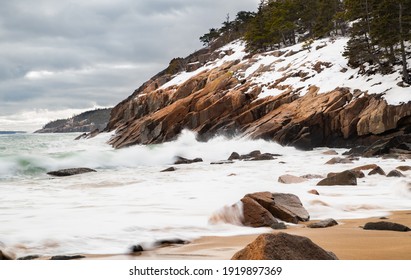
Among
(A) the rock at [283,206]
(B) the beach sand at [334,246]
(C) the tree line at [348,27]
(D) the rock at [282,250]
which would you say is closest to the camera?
(D) the rock at [282,250]

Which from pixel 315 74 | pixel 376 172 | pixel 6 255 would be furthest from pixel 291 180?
pixel 315 74

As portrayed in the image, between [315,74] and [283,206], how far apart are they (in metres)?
24.3

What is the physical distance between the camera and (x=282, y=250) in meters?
3.02

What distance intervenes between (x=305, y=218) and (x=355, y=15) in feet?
85.7

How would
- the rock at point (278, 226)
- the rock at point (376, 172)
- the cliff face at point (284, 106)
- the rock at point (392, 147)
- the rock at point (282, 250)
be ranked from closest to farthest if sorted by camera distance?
the rock at point (282, 250) → the rock at point (278, 226) → the rock at point (376, 172) → the rock at point (392, 147) → the cliff face at point (284, 106)

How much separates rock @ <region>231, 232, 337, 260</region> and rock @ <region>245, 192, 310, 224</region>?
8.77 ft

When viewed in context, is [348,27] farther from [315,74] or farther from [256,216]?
[256,216]

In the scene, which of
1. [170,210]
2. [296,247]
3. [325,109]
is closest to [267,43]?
[325,109]

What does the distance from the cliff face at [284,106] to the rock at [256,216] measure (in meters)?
16.9

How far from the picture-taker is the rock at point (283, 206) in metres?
5.86

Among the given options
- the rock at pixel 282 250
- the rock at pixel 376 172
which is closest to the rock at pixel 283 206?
the rock at pixel 282 250

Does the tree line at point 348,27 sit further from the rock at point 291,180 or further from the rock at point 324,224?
the rock at point 324,224

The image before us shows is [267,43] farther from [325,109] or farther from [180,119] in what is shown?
[325,109]

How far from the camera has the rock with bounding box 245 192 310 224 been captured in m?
5.86
